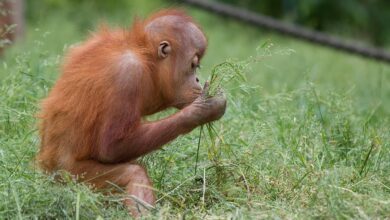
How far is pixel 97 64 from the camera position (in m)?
4.76

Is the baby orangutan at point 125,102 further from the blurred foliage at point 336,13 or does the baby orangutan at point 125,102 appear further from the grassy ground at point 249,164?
the blurred foliage at point 336,13

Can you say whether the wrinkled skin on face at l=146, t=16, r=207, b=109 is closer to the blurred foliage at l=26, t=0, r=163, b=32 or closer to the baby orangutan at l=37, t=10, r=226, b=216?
the baby orangutan at l=37, t=10, r=226, b=216

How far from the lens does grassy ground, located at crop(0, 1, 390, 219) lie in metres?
4.36

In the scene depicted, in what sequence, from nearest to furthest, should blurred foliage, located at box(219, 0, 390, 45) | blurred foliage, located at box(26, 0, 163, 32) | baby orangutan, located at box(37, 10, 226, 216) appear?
baby orangutan, located at box(37, 10, 226, 216) < blurred foliage, located at box(26, 0, 163, 32) < blurred foliage, located at box(219, 0, 390, 45)

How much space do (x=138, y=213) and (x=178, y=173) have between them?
0.73m

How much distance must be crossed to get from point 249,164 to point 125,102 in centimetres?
78

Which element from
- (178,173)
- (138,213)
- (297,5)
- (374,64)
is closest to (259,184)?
(178,173)

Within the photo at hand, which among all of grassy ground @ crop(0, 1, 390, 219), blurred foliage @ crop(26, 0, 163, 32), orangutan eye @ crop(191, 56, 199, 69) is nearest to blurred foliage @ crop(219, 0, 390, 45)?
blurred foliage @ crop(26, 0, 163, 32)

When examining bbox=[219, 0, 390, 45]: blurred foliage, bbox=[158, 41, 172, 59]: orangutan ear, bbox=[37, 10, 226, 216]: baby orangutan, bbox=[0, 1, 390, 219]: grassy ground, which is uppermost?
bbox=[158, 41, 172, 59]: orangutan ear

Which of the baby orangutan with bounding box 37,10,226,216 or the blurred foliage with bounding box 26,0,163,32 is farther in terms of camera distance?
the blurred foliage with bounding box 26,0,163,32

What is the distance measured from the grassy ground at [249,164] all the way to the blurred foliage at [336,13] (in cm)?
608

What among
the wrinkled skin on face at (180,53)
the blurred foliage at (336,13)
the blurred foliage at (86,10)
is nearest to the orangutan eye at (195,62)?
the wrinkled skin on face at (180,53)

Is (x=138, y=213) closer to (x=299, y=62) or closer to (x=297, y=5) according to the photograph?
(x=299, y=62)

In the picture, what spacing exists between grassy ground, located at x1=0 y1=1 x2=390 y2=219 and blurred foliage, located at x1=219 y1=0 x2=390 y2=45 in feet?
20.0
